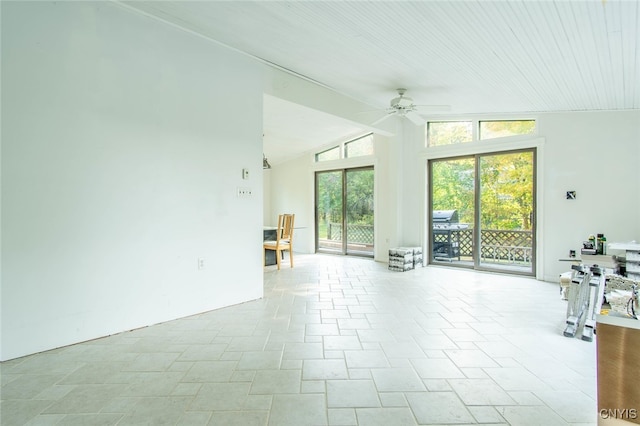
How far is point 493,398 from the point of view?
193 cm

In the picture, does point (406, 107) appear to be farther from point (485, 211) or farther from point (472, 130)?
point (485, 211)

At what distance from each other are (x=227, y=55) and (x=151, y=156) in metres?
1.50

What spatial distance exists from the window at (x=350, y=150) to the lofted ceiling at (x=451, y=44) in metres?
2.50

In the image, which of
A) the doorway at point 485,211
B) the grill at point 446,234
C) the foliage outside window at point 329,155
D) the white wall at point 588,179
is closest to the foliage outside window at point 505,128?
the white wall at point 588,179

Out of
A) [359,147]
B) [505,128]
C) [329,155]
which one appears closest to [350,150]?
[359,147]

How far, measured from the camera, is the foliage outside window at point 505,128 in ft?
16.8

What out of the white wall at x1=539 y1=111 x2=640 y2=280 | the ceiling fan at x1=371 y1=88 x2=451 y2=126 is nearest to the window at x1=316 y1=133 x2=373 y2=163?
the ceiling fan at x1=371 y1=88 x2=451 y2=126

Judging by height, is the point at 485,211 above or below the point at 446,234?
above

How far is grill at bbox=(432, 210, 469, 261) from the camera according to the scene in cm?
601

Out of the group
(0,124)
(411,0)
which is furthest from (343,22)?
(0,124)

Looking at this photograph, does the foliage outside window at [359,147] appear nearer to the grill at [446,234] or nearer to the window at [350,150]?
the window at [350,150]

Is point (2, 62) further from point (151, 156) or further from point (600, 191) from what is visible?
point (600, 191)

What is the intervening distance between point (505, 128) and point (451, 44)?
9.87 feet

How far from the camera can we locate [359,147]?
24.0 feet
